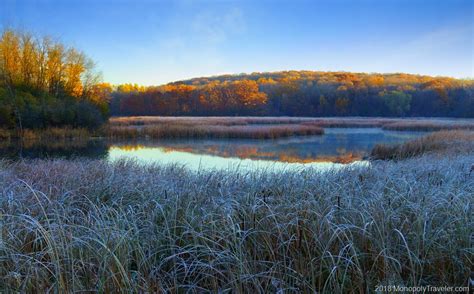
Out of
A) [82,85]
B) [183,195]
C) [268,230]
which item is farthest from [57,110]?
[268,230]

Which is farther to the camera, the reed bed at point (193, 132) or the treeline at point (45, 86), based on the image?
the reed bed at point (193, 132)

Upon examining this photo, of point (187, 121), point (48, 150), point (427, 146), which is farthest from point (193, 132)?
point (427, 146)

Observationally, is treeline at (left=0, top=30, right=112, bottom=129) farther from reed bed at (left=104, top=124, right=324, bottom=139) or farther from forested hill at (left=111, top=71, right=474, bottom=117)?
forested hill at (left=111, top=71, right=474, bottom=117)

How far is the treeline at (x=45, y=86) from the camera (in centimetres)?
1870

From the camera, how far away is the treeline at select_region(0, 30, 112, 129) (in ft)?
61.4

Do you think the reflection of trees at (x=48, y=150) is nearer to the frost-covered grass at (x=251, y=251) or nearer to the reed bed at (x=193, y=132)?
the reed bed at (x=193, y=132)

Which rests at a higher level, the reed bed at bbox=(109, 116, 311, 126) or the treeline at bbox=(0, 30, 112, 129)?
the treeline at bbox=(0, 30, 112, 129)

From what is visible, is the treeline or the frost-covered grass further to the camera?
the treeline

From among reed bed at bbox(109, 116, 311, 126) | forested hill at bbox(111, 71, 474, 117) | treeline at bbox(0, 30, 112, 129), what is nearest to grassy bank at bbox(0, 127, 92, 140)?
treeline at bbox(0, 30, 112, 129)

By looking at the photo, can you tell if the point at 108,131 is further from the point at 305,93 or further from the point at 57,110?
the point at 305,93

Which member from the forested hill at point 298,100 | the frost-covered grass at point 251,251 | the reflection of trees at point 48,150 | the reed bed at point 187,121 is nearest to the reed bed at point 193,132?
the reflection of trees at point 48,150

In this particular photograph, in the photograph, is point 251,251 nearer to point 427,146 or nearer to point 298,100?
point 427,146

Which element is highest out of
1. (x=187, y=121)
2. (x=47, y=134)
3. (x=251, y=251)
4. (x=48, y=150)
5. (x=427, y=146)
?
(x=187, y=121)

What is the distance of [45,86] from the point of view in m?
22.4
